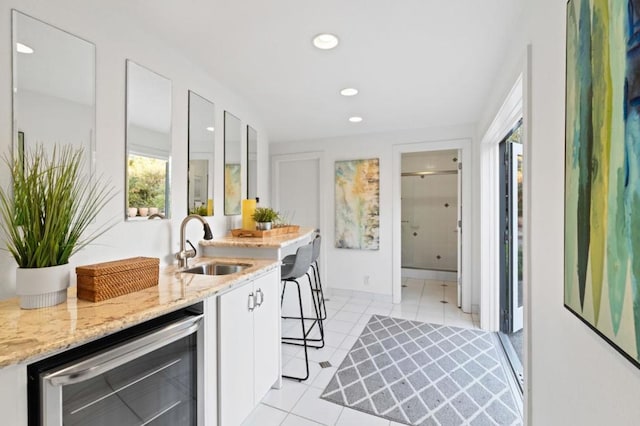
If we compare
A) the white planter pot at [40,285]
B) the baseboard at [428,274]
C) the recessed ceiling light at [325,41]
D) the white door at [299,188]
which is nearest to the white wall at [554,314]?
the recessed ceiling light at [325,41]

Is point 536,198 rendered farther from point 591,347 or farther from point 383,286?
point 383,286

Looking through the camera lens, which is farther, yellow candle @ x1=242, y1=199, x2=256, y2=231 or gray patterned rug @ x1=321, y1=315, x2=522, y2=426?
yellow candle @ x1=242, y1=199, x2=256, y2=231

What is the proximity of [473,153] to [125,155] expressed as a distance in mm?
3540

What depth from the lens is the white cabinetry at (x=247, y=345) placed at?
145 centimetres

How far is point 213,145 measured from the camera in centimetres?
232

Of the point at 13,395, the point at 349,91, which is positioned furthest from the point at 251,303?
the point at 349,91

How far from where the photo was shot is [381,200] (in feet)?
12.8

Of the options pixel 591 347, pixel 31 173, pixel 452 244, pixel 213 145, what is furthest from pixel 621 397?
pixel 452 244

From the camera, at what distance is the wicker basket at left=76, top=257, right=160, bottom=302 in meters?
1.12

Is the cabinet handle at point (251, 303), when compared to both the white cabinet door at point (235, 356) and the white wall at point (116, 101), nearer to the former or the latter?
the white cabinet door at point (235, 356)

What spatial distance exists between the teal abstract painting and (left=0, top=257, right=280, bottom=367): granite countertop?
1.37m

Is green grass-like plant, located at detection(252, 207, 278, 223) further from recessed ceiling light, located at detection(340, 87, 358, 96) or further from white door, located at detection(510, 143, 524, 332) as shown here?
white door, located at detection(510, 143, 524, 332)

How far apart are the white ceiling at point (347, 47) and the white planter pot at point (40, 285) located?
1.41 metres

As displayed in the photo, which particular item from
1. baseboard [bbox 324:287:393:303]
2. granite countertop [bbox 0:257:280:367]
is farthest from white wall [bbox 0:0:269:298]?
baseboard [bbox 324:287:393:303]
